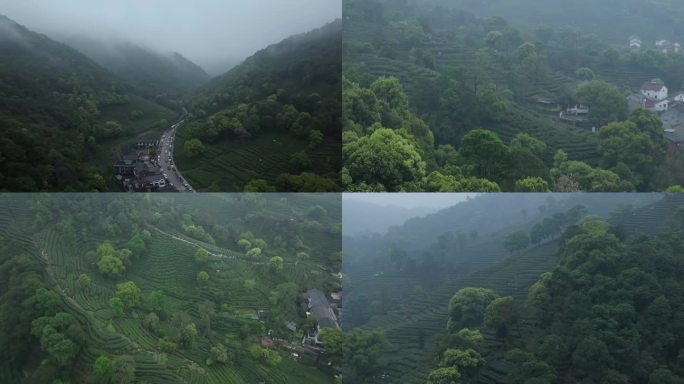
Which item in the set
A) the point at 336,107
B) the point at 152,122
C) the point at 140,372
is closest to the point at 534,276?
the point at 336,107

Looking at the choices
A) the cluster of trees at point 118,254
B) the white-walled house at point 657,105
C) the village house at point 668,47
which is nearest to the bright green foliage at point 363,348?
the cluster of trees at point 118,254

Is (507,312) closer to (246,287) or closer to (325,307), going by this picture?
(325,307)

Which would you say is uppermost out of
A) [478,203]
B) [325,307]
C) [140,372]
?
[478,203]

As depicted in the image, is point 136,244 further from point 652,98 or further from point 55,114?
point 652,98

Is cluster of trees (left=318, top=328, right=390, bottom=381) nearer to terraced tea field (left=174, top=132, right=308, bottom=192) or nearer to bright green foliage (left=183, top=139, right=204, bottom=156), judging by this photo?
terraced tea field (left=174, top=132, right=308, bottom=192)

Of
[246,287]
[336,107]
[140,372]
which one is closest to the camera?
[140,372]

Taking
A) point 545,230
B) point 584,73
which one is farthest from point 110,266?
point 584,73
